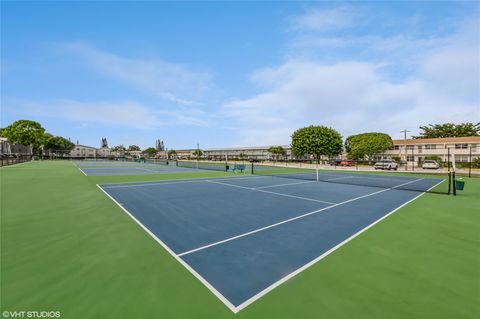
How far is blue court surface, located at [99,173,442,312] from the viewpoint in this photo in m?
4.45

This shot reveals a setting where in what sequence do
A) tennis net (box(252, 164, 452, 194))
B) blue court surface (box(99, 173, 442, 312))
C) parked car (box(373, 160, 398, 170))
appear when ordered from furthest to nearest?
parked car (box(373, 160, 398, 170))
tennis net (box(252, 164, 452, 194))
blue court surface (box(99, 173, 442, 312))

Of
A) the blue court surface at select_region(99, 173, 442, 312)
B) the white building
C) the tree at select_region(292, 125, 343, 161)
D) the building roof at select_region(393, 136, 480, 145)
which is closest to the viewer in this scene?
the blue court surface at select_region(99, 173, 442, 312)

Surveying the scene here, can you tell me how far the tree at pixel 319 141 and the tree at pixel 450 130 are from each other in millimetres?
42237

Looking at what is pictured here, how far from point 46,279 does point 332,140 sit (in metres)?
65.4

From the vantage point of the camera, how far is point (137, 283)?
412 cm

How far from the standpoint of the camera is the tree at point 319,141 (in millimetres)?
61750

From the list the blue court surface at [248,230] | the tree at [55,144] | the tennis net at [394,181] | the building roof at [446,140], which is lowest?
the tennis net at [394,181]

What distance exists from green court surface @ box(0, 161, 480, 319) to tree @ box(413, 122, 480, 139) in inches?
3615

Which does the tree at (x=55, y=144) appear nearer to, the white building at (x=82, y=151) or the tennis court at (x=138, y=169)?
the white building at (x=82, y=151)

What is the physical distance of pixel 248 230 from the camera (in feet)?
23.0

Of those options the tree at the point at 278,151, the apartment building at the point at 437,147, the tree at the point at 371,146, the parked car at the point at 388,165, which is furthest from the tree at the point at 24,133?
the apartment building at the point at 437,147

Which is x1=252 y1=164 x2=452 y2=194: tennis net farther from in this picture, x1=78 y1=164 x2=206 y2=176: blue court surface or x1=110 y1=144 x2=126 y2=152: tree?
x1=110 y1=144 x2=126 y2=152: tree

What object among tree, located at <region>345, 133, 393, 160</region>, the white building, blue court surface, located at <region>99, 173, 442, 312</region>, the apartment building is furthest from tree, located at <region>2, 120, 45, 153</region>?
the apartment building

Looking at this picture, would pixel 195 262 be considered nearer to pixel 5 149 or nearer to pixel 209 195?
pixel 209 195
